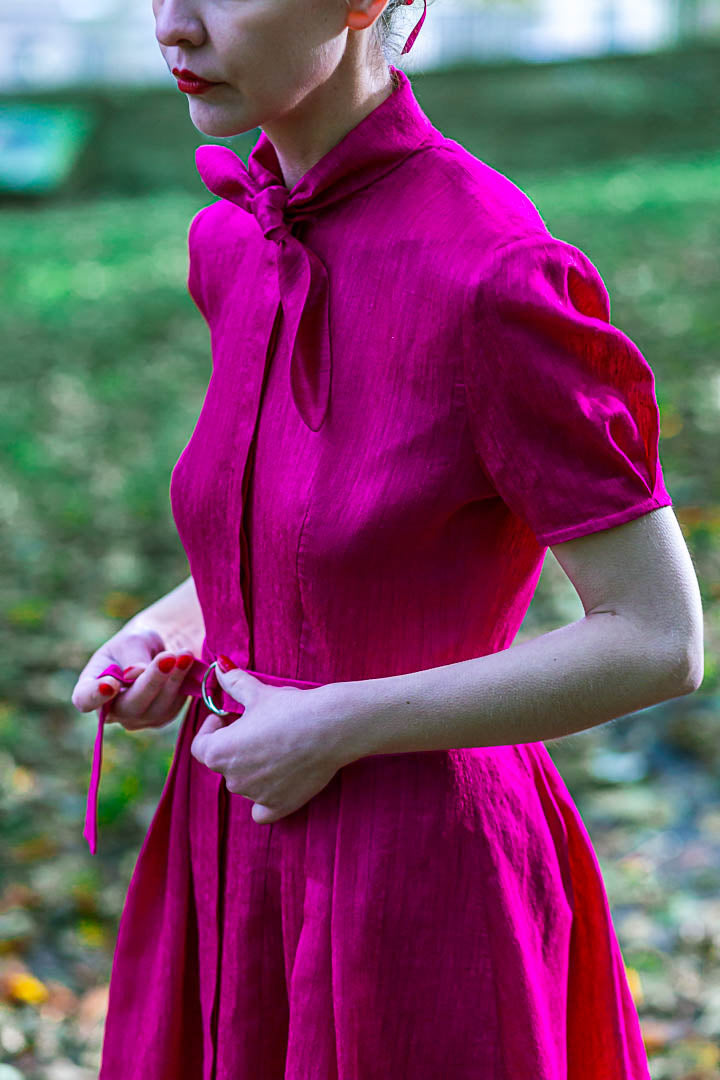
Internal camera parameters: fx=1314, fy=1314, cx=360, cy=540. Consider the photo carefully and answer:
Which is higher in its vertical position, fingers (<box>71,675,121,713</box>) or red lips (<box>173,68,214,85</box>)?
red lips (<box>173,68,214,85</box>)

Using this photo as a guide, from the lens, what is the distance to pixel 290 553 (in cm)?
125

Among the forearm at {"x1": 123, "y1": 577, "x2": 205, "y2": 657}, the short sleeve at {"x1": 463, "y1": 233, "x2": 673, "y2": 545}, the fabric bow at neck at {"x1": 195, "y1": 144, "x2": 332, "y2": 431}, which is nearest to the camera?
the short sleeve at {"x1": 463, "y1": 233, "x2": 673, "y2": 545}

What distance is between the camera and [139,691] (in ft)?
4.79

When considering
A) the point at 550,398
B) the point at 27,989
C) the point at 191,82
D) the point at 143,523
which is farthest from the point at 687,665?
the point at 143,523

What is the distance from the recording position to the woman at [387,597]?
116 centimetres

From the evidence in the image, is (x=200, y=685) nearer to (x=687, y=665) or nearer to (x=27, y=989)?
(x=687, y=665)

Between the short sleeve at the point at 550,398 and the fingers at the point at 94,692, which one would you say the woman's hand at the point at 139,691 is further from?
the short sleeve at the point at 550,398

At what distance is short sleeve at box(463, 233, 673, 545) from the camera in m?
1.13

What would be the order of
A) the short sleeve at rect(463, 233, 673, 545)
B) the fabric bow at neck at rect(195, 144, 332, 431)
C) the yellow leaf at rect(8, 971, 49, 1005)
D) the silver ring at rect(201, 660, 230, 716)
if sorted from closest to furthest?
the short sleeve at rect(463, 233, 673, 545)
the fabric bow at neck at rect(195, 144, 332, 431)
the silver ring at rect(201, 660, 230, 716)
the yellow leaf at rect(8, 971, 49, 1005)

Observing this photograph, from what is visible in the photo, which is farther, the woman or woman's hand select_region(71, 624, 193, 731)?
woman's hand select_region(71, 624, 193, 731)

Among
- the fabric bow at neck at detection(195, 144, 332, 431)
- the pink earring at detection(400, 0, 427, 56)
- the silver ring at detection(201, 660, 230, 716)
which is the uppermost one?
the pink earring at detection(400, 0, 427, 56)

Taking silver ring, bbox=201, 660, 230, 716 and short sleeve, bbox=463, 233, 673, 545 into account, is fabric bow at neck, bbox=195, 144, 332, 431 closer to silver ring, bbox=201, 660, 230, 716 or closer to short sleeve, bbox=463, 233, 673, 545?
short sleeve, bbox=463, 233, 673, 545

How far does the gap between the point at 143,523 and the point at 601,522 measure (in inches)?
167

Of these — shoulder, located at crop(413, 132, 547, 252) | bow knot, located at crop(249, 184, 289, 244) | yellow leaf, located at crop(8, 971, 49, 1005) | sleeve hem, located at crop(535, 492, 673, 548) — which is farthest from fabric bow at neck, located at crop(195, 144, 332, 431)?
yellow leaf, located at crop(8, 971, 49, 1005)
